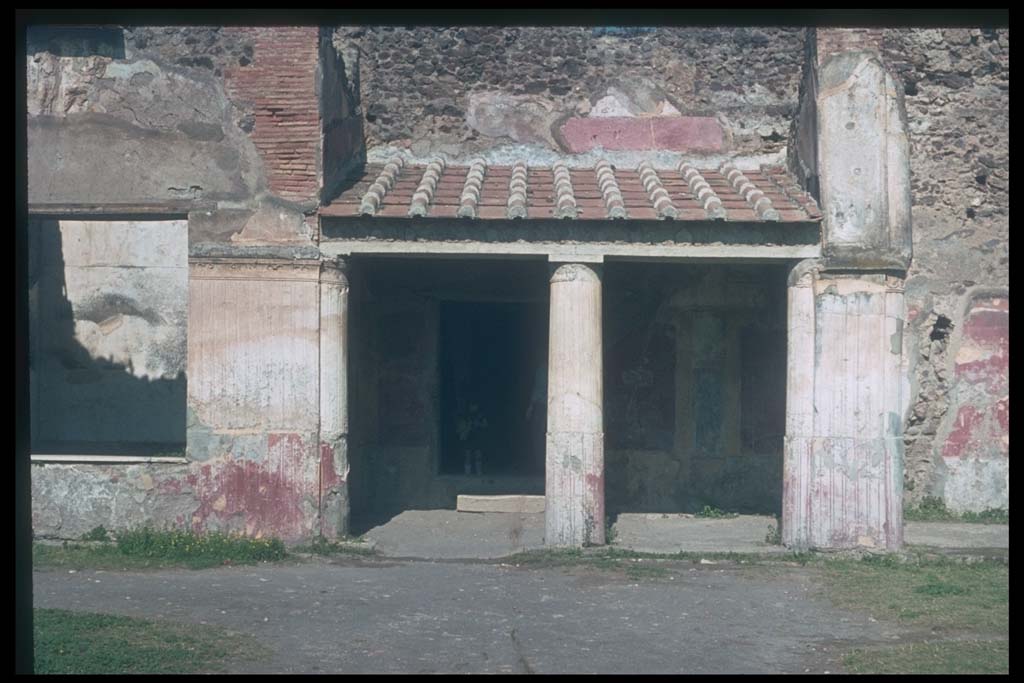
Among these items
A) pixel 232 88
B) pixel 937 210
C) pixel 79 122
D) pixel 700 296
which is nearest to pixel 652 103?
pixel 700 296

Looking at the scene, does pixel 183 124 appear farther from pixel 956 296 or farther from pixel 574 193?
pixel 956 296

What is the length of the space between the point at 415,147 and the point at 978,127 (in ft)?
18.2

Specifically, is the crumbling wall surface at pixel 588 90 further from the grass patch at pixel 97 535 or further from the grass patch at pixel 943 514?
the grass patch at pixel 97 535

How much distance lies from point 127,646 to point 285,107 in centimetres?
485

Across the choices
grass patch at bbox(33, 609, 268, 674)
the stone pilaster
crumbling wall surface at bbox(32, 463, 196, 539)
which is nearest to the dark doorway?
crumbling wall surface at bbox(32, 463, 196, 539)

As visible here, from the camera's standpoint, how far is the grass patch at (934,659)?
6.14 m

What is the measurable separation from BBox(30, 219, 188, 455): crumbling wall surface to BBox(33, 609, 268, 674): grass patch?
742cm

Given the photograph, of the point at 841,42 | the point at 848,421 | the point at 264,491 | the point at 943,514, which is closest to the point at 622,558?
the point at 848,421

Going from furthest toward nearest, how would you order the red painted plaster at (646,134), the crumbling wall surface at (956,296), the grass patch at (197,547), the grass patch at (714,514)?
the crumbling wall surface at (956,296)
the red painted plaster at (646,134)
the grass patch at (714,514)
the grass patch at (197,547)

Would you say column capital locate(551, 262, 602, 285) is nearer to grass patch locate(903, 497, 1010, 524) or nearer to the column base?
the column base

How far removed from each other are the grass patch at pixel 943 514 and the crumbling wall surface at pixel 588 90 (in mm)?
3690

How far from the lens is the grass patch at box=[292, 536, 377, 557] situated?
957 cm

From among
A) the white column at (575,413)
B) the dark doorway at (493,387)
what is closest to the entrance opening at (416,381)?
the dark doorway at (493,387)
